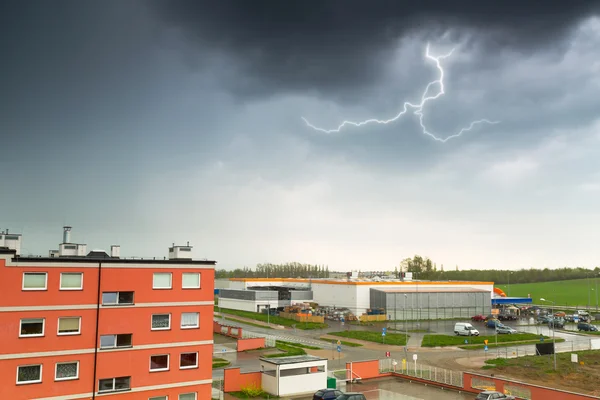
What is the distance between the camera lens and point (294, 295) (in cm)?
11275

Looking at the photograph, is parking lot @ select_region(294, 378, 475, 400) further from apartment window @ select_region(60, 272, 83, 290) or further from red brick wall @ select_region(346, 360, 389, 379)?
apartment window @ select_region(60, 272, 83, 290)

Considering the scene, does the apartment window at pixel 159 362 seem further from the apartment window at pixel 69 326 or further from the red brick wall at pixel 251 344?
the red brick wall at pixel 251 344

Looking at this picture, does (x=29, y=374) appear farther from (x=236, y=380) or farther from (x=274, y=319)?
(x=274, y=319)

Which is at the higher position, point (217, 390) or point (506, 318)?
point (217, 390)

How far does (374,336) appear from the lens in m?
74.6

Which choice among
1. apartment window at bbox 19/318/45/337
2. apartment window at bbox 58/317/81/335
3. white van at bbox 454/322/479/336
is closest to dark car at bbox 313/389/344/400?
apartment window at bbox 58/317/81/335

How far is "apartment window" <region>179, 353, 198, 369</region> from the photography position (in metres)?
32.7

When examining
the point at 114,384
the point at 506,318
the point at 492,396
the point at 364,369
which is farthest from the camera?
the point at 506,318

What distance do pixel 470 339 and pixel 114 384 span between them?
57829mm

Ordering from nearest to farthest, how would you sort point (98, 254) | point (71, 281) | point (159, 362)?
point (71, 281) < point (159, 362) < point (98, 254)

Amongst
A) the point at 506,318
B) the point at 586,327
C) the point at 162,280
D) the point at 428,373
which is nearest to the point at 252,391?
the point at 162,280

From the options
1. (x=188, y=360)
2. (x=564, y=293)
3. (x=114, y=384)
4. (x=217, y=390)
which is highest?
(x=188, y=360)

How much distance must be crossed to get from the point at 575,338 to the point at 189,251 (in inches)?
2828

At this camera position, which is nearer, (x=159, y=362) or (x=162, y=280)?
(x=159, y=362)
